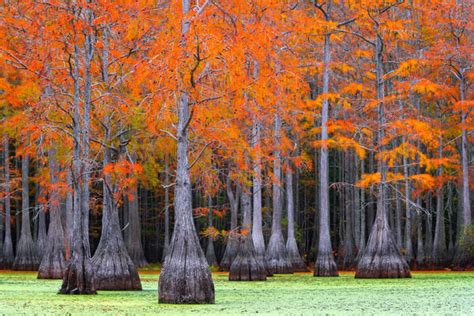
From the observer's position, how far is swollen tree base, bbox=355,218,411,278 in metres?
27.2

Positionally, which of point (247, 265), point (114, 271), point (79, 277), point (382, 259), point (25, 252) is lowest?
point (79, 277)

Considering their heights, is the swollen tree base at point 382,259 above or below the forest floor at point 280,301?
above

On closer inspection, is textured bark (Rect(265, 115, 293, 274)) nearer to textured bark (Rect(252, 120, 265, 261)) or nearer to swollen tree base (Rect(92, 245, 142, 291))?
textured bark (Rect(252, 120, 265, 261))

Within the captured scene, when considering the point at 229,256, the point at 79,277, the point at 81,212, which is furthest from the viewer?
the point at 229,256

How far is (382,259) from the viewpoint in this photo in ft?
89.7

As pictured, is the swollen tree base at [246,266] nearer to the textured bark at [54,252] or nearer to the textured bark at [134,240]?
the textured bark at [54,252]

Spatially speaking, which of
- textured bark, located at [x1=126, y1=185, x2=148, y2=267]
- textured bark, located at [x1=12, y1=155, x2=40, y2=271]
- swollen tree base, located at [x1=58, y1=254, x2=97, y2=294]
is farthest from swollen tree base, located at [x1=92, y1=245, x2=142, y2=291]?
textured bark, located at [x1=12, y1=155, x2=40, y2=271]

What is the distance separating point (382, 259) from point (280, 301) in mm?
11022

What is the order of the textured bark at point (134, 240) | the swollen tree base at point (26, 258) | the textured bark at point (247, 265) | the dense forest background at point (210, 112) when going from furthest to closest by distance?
the textured bark at point (134, 240) → the swollen tree base at point (26, 258) → the textured bark at point (247, 265) → the dense forest background at point (210, 112)

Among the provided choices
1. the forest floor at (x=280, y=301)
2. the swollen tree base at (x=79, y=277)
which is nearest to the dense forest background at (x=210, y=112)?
the swollen tree base at (x=79, y=277)

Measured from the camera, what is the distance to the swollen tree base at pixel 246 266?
2525cm

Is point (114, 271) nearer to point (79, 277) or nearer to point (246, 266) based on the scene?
point (79, 277)

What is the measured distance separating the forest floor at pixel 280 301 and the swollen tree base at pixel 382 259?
3.75 m

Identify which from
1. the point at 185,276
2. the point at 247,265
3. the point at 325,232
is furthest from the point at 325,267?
the point at 185,276
